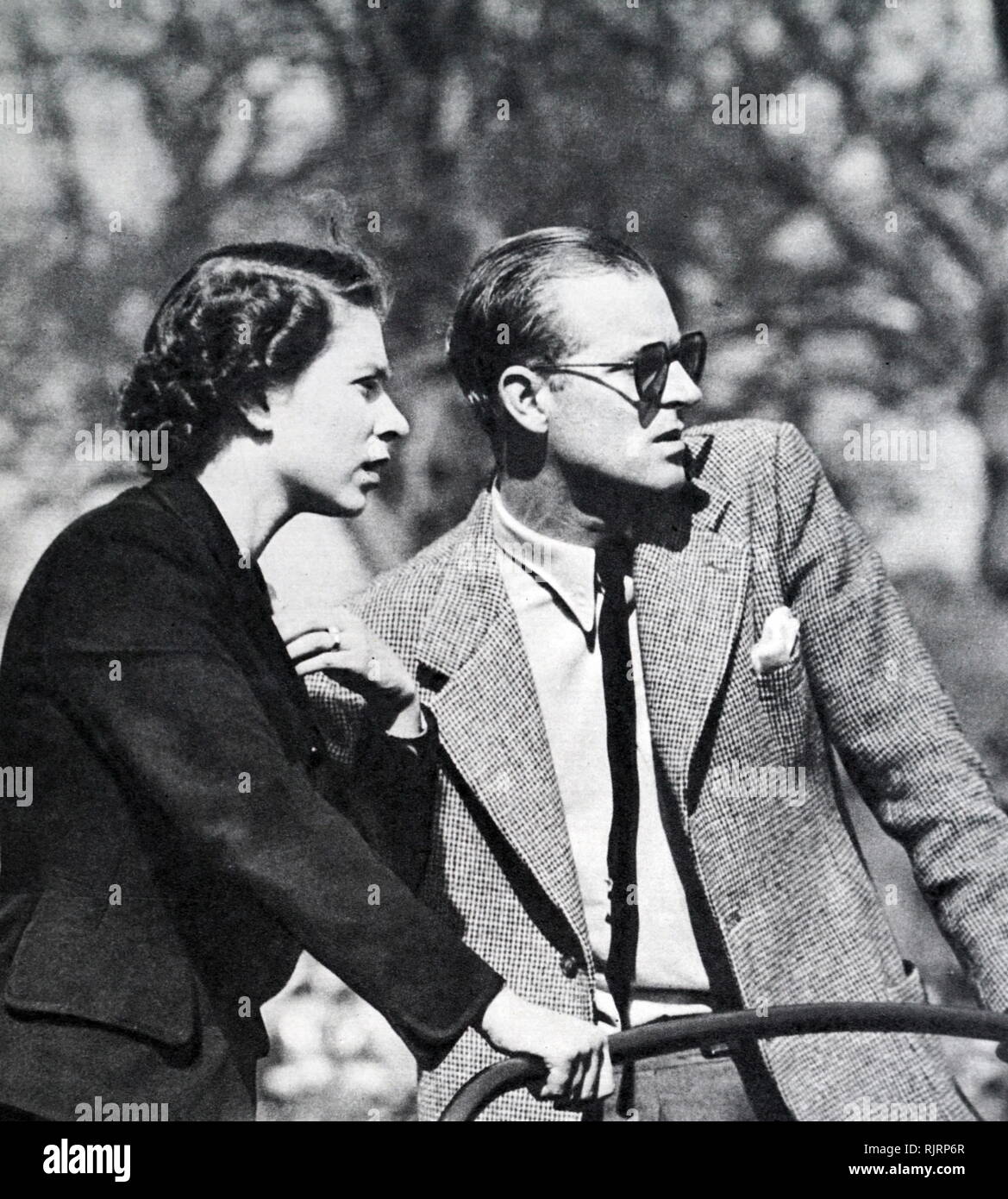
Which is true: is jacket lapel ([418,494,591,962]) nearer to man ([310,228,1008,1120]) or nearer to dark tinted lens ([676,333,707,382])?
man ([310,228,1008,1120])

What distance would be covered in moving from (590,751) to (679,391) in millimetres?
775

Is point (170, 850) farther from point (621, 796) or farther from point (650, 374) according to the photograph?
point (650, 374)

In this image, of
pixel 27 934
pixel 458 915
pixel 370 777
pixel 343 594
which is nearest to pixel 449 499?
pixel 343 594

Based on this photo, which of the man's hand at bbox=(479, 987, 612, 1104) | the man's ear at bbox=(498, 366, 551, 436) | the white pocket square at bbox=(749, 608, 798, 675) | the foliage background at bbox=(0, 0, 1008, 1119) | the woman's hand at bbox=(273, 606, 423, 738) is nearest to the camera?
the man's hand at bbox=(479, 987, 612, 1104)

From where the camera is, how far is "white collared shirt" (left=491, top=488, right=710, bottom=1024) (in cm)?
329

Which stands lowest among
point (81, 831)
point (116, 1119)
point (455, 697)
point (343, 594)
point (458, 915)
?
point (116, 1119)

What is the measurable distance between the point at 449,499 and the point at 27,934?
1.27 metres

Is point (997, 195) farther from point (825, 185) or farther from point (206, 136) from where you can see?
point (206, 136)

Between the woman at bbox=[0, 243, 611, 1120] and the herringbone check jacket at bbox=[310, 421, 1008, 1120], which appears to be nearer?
the woman at bbox=[0, 243, 611, 1120]

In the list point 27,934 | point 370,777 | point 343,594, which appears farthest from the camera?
point 343,594

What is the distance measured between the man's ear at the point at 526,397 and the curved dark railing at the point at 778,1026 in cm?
128

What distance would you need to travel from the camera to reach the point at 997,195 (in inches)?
146

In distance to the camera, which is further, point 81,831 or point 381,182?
point 381,182

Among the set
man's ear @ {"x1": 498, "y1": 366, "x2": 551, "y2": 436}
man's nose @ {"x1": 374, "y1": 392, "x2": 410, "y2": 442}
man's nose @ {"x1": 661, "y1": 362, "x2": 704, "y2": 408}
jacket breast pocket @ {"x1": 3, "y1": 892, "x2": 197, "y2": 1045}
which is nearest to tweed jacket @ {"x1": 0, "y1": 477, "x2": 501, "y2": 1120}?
jacket breast pocket @ {"x1": 3, "y1": 892, "x2": 197, "y2": 1045}
